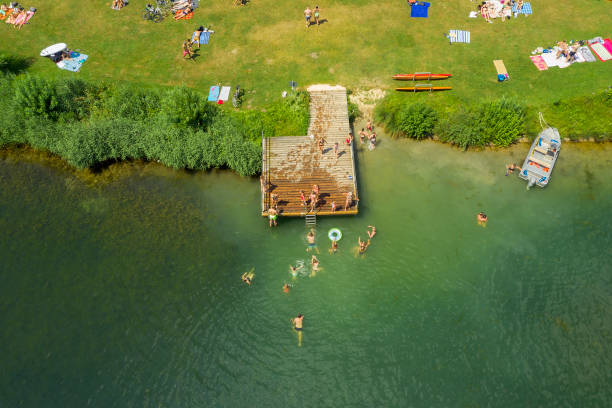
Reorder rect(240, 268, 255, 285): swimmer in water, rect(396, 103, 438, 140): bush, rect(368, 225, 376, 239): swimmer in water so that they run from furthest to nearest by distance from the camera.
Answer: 1. rect(396, 103, 438, 140): bush
2. rect(368, 225, 376, 239): swimmer in water
3. rect(240, 268, 255, 285): swimmer in water

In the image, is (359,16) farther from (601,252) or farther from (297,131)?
(601,252)

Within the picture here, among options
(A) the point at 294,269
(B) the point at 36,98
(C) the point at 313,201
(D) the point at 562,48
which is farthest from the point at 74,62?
(D) the point at 562,48

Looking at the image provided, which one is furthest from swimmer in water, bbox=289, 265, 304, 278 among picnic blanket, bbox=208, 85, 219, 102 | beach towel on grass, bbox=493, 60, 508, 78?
beach towel on grass, bbox=493, 60, 508, 78

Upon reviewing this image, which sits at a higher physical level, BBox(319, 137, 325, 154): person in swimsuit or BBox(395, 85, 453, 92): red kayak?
Answer: BBox(395, 85, 453, 92): red kayak

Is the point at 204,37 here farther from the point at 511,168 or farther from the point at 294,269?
the point at 511,168

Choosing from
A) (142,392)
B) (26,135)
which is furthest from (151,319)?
(26,135)

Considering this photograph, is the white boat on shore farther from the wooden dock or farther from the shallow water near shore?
the wooden dock

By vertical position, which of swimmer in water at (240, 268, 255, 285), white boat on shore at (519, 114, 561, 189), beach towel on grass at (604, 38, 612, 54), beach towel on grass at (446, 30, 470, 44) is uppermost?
beach towel on grass at (446, 30, 470, 44)
